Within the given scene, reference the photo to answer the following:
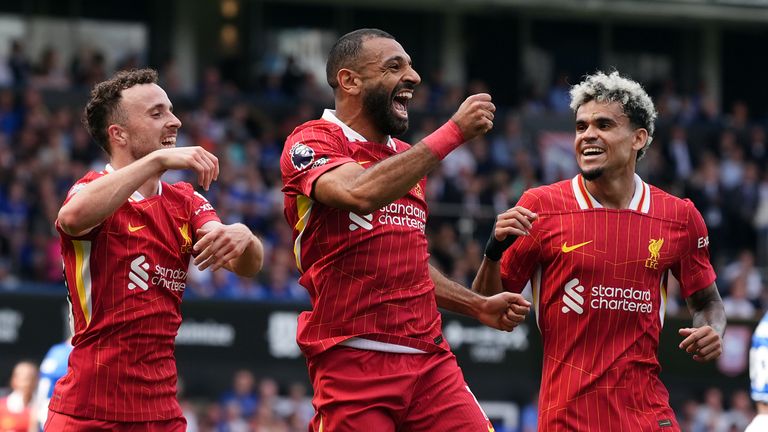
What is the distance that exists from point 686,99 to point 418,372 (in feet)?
67.3

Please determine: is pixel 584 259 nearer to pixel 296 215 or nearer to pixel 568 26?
pixel 296 215

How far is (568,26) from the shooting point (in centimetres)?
2731

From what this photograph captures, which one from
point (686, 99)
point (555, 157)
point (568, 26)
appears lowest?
point (555, 157)

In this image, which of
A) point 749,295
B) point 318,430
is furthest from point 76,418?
point 749,295

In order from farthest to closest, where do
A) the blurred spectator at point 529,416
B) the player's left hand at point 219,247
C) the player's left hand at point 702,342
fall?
the blurred spectator at point 529,416 → the player's left hand at point 702,342 → the player's left hand at point 219,247

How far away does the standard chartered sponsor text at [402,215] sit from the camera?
6.23 meters

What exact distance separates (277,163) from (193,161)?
13.9 m

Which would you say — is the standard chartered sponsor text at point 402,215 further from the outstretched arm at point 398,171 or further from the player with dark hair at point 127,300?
→ the player with dark hair at point 127,300

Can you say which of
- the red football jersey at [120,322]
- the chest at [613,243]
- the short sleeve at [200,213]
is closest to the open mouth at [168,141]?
the short sleeve at [200,213]

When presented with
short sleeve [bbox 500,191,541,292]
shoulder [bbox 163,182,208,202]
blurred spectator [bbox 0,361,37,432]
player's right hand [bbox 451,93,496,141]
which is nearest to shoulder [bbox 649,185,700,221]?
short sleeve [bbox 500,191,541,292]

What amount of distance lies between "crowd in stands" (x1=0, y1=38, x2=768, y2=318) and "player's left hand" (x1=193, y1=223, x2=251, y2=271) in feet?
31.5

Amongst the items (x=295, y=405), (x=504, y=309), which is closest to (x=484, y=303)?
(x=504, y=309)

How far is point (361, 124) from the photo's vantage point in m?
6.43

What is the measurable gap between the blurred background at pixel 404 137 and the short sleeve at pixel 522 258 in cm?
678
